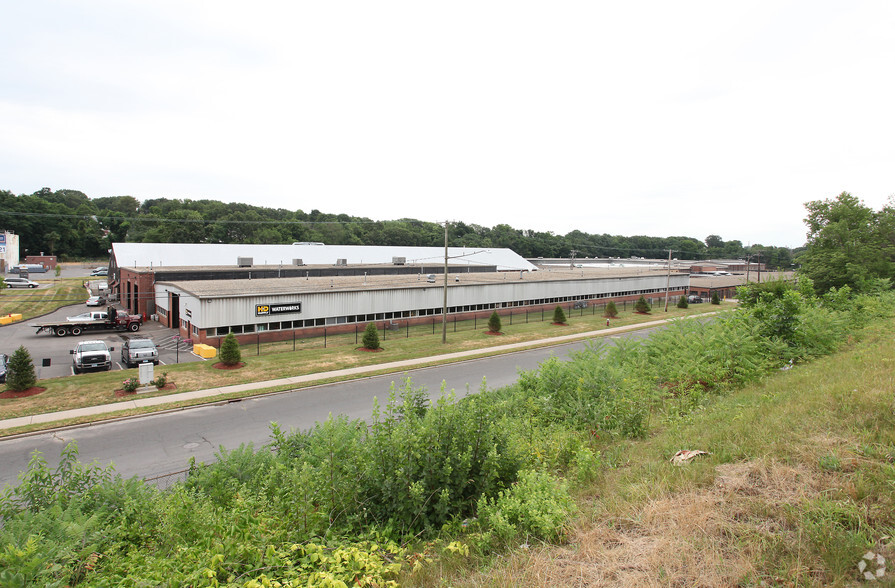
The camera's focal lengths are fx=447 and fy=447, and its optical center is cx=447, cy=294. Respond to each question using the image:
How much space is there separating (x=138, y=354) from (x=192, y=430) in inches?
520

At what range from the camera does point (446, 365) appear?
2614cm

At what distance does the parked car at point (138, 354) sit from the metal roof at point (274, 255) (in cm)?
2249

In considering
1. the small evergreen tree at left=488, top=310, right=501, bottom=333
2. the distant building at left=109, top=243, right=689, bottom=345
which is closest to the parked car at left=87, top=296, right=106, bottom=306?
the distant building at left=109, top=243, right=689, bottom=345

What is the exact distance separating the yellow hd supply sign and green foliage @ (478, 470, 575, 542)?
27.6 m

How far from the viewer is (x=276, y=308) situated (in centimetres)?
3142

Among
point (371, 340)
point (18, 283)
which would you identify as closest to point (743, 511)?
point (371, 340)

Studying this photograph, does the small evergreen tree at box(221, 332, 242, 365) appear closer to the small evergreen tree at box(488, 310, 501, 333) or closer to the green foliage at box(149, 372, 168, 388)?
the green foliage at box(149, 372, 168, 388)

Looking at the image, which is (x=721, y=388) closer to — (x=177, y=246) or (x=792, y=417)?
(x=792, y=417)

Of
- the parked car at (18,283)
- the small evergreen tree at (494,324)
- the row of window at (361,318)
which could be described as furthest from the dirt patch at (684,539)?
the parked car at (18,283)

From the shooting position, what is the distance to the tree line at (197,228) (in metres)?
99.2

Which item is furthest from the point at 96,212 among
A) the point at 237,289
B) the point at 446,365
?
the point at 446,365

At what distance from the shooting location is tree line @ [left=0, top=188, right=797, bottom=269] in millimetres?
99250

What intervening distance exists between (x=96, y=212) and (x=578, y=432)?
522 ft

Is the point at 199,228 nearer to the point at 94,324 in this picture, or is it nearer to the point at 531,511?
the point at 94,324
